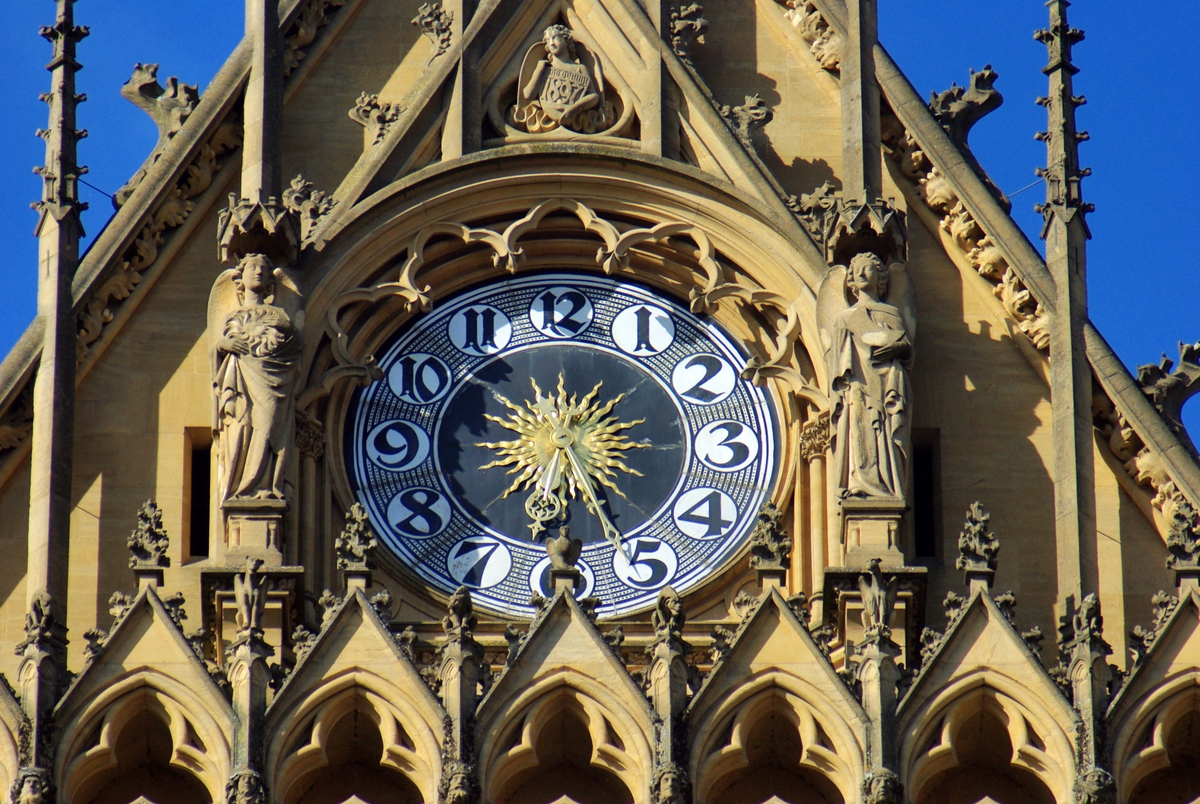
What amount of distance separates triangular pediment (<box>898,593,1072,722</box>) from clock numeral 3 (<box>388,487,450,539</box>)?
303 cm

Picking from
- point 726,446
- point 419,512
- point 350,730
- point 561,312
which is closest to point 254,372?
point 419,512

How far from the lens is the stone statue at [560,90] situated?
28734mm

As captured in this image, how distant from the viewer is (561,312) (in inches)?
1123

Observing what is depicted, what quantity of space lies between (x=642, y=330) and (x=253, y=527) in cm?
275

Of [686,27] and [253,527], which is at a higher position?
[686,27]

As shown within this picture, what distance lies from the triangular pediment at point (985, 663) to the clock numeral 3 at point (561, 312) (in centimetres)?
329

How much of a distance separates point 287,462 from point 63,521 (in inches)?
46.7

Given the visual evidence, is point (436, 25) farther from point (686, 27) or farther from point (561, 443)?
point (561, 443)

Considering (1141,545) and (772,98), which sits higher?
(772,98)

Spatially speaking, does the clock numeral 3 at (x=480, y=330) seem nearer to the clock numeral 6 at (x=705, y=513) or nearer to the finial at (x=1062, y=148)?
the clock numeral 6 at (x=705, y=513)

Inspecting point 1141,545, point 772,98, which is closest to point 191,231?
point 772,98

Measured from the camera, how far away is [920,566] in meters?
27.0

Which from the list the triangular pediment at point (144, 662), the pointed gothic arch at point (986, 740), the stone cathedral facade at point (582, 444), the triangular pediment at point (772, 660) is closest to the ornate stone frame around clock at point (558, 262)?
the stone cathedral facade at point (582, 444)

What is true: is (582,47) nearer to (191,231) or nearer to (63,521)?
(191,231)
